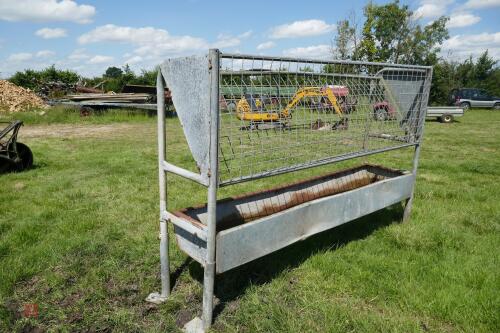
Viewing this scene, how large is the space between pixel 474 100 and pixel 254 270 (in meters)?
26.0

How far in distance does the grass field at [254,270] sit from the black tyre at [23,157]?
72 cm

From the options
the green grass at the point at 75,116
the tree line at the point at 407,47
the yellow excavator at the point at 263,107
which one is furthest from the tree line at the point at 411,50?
the yellow excavator at the point at 263,107

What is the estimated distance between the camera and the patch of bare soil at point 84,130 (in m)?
10.1

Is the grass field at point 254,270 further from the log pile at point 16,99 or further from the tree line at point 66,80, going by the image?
the tree line at point 66,80

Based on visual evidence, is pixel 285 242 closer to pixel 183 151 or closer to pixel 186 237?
pixel 186 237

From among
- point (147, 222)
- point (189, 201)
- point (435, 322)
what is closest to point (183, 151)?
point (189, 201)

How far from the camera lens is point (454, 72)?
3381 centimetres

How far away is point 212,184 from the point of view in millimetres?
1923

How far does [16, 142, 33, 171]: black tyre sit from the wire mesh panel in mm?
4278

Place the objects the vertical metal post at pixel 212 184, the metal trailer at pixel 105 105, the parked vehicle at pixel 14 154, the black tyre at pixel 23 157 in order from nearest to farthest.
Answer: the vertical metal post at pixel 212 184
the parked vehicle at pixel 14 154
the black tyre at pixel 23 157
the metal trailer at pixel 105 105

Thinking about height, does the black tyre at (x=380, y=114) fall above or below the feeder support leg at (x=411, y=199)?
above

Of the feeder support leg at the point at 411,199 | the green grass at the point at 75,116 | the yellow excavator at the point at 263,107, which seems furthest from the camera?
the green grass at the point at 75,116

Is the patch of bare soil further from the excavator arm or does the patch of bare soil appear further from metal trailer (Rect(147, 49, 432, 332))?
the excavator arm

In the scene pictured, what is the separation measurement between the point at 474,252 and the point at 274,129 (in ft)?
7.40
